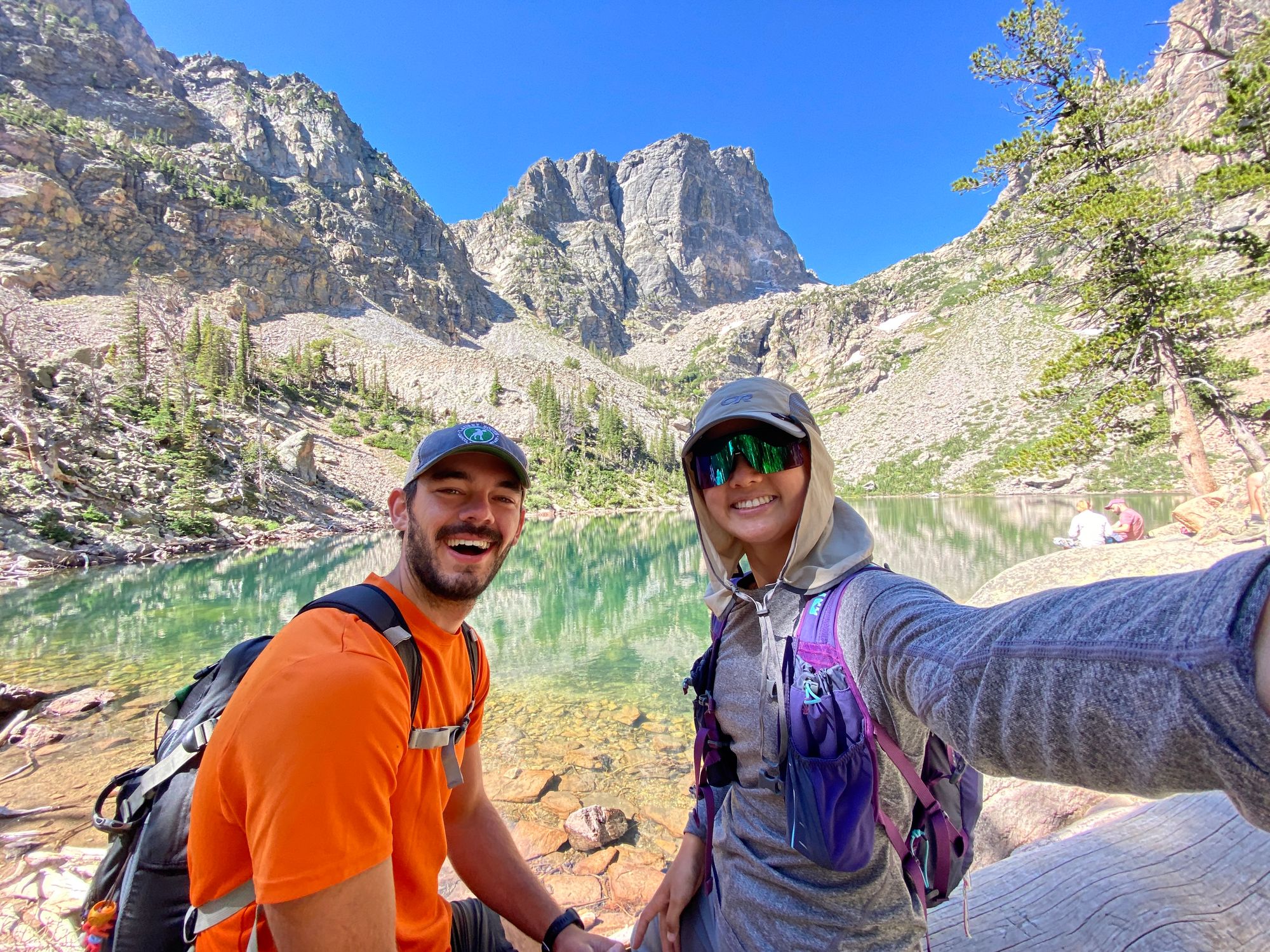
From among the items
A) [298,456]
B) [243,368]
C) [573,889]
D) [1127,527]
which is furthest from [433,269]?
[573,889]

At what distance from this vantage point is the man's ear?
83.9 inches

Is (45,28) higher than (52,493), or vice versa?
(45,28)

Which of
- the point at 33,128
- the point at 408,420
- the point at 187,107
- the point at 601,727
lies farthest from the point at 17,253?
the point at 601,727

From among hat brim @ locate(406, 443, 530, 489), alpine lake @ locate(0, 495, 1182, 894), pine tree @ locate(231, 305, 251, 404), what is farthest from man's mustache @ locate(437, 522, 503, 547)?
pine tree @ locate(231, 305, 251, 404)

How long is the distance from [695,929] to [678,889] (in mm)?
115

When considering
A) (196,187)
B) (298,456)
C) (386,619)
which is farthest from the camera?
(196,187)

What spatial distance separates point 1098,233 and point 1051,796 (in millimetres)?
10868

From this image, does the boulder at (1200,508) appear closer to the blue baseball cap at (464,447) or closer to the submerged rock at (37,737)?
the blue baseball cap at (464,447)

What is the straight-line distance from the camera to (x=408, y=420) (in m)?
59.4

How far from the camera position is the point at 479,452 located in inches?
89.1

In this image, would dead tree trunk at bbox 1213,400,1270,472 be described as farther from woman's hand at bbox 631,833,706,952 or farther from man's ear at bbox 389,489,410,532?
man's ear at bbox 389,489,410,532

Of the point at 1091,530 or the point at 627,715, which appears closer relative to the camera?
the point at 627,715

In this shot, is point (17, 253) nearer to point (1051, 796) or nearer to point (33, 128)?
point (33, 128)

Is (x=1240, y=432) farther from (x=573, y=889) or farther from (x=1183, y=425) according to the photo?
(x=573, y=889)
